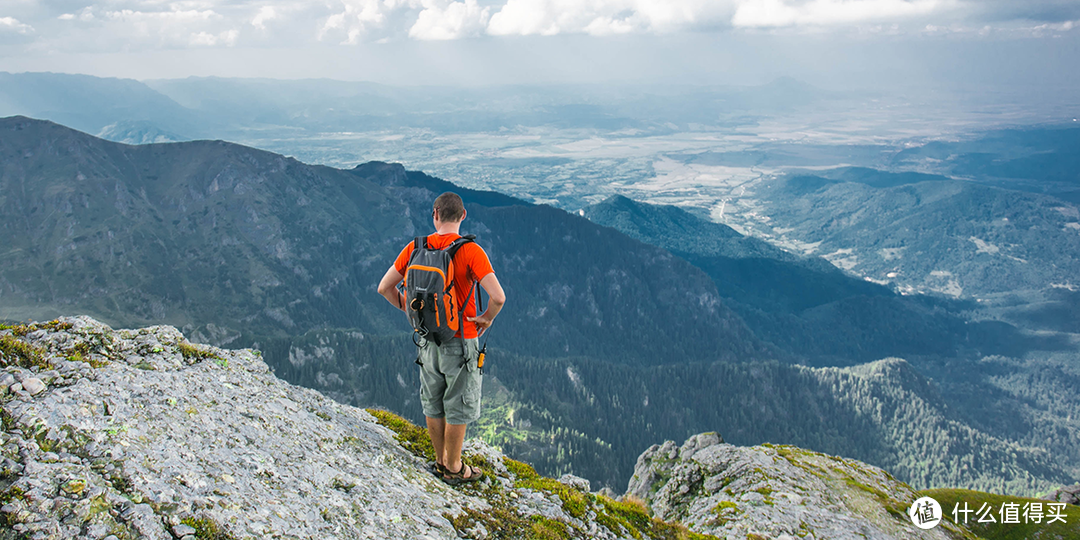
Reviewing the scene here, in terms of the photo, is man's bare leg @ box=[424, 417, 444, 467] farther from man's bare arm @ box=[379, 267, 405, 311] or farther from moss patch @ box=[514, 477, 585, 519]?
man's bare arm @ box=[379, 267, 405, 311]

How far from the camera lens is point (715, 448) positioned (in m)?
45.2

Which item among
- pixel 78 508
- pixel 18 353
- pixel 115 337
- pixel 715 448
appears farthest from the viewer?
pixel 715 448

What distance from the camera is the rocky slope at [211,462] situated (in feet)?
25.0

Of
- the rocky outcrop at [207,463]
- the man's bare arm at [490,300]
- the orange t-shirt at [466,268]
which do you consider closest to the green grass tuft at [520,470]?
the rocky outcrop at [207,463]

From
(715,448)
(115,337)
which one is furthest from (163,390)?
(715,448)

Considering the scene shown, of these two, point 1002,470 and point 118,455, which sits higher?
point 118,455

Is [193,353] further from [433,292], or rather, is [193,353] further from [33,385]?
[433,292]

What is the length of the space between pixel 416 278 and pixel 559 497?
8554 mm

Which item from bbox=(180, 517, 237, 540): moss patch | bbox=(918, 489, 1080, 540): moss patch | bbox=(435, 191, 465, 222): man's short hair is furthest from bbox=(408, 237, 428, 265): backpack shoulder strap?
bbox=(918, 489, 1080, 540): moss patch

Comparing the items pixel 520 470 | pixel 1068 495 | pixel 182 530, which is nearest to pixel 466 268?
pixel 182 530

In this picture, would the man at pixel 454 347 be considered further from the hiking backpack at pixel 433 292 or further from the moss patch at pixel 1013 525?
the moss patch at pixel 1013 525

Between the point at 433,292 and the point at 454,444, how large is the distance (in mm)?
4462

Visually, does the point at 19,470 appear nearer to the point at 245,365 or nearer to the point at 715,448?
the point at 245,365

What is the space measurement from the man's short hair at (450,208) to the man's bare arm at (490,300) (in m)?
1.65
